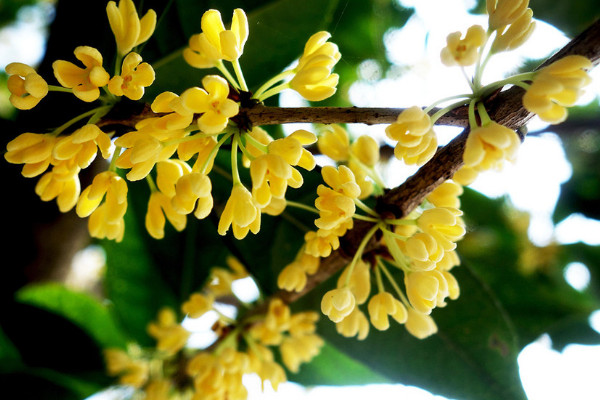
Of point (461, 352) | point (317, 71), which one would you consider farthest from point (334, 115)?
point (461, 352)

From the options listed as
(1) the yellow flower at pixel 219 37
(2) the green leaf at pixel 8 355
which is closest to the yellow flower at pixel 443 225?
(1) the yellow flower at pixel 219 37

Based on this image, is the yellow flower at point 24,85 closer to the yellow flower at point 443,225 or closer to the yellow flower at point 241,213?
the yellow flower at point 241,213

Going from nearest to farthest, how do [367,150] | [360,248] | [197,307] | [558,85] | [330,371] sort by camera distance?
[558,85] → [360,248] → [367,150] → [197,307] → [330,371]

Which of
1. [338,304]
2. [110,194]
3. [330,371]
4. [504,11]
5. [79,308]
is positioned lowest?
[330,371]

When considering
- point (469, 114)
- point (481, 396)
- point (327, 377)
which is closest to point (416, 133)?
point (469, 114)

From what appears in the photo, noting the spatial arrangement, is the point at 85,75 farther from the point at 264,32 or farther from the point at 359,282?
the point at 359,282

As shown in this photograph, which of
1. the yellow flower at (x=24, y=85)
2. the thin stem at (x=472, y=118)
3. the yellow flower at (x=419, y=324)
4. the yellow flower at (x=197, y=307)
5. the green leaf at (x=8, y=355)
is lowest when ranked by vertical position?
the green leaf at (x=8, y=355)
